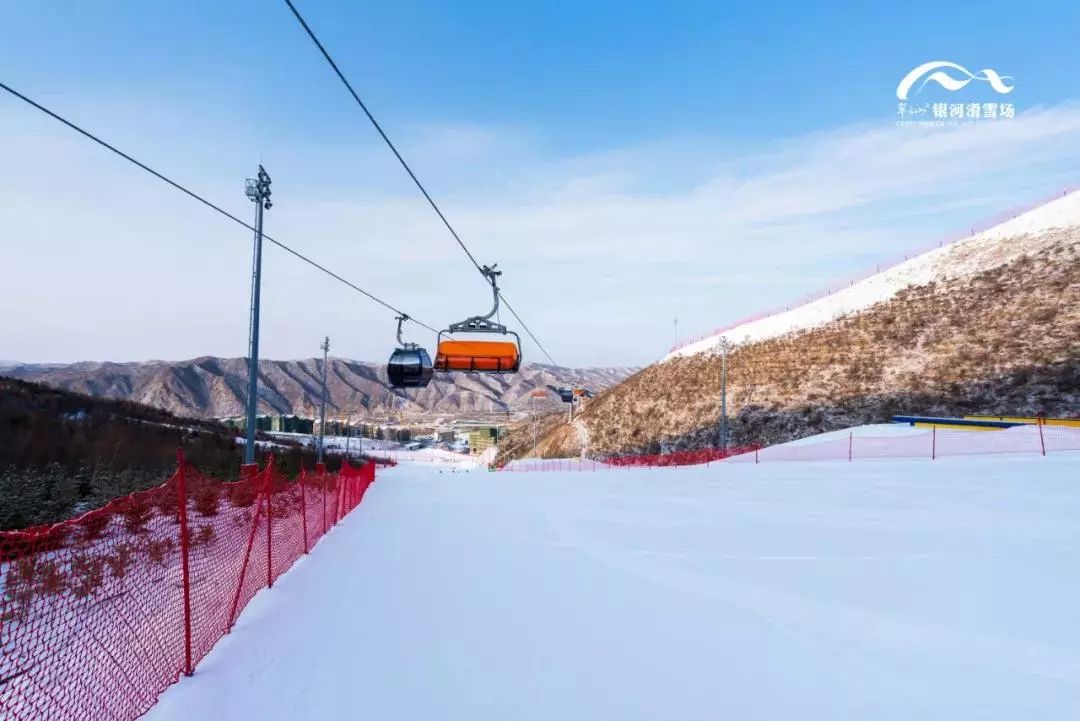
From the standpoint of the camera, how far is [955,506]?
13.9 meters

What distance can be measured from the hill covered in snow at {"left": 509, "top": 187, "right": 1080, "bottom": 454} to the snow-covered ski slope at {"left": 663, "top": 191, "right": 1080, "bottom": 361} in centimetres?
19

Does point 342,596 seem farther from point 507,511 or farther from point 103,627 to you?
point 507,511

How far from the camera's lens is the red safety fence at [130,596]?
5195 millimetres

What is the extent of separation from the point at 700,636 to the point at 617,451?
6019cm

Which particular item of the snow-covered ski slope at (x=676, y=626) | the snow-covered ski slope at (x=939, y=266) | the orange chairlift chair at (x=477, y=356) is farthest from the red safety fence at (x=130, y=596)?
the snow-covered ski slope at (x=939, y=266)

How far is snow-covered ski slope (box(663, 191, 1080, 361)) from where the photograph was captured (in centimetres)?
6266

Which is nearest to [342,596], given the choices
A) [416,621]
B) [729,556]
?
[416,621]

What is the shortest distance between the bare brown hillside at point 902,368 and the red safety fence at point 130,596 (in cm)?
4906

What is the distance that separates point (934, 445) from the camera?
24875mm

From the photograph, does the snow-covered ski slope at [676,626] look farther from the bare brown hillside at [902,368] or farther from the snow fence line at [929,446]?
the bare brown hillside at [902,368]

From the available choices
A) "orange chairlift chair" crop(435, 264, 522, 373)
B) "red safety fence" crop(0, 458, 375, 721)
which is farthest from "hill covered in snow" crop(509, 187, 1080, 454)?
"red safety fence" crop(0, 458, 375, 721)

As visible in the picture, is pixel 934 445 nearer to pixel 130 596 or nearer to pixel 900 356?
pixel 130 596

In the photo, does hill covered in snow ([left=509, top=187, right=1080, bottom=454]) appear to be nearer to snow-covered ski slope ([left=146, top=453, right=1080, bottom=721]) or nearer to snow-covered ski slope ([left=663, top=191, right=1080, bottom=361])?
snow-covered ski slope ([left=663, top=191, right=1080, bottom=361])

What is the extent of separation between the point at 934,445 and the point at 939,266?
52.7 metres
